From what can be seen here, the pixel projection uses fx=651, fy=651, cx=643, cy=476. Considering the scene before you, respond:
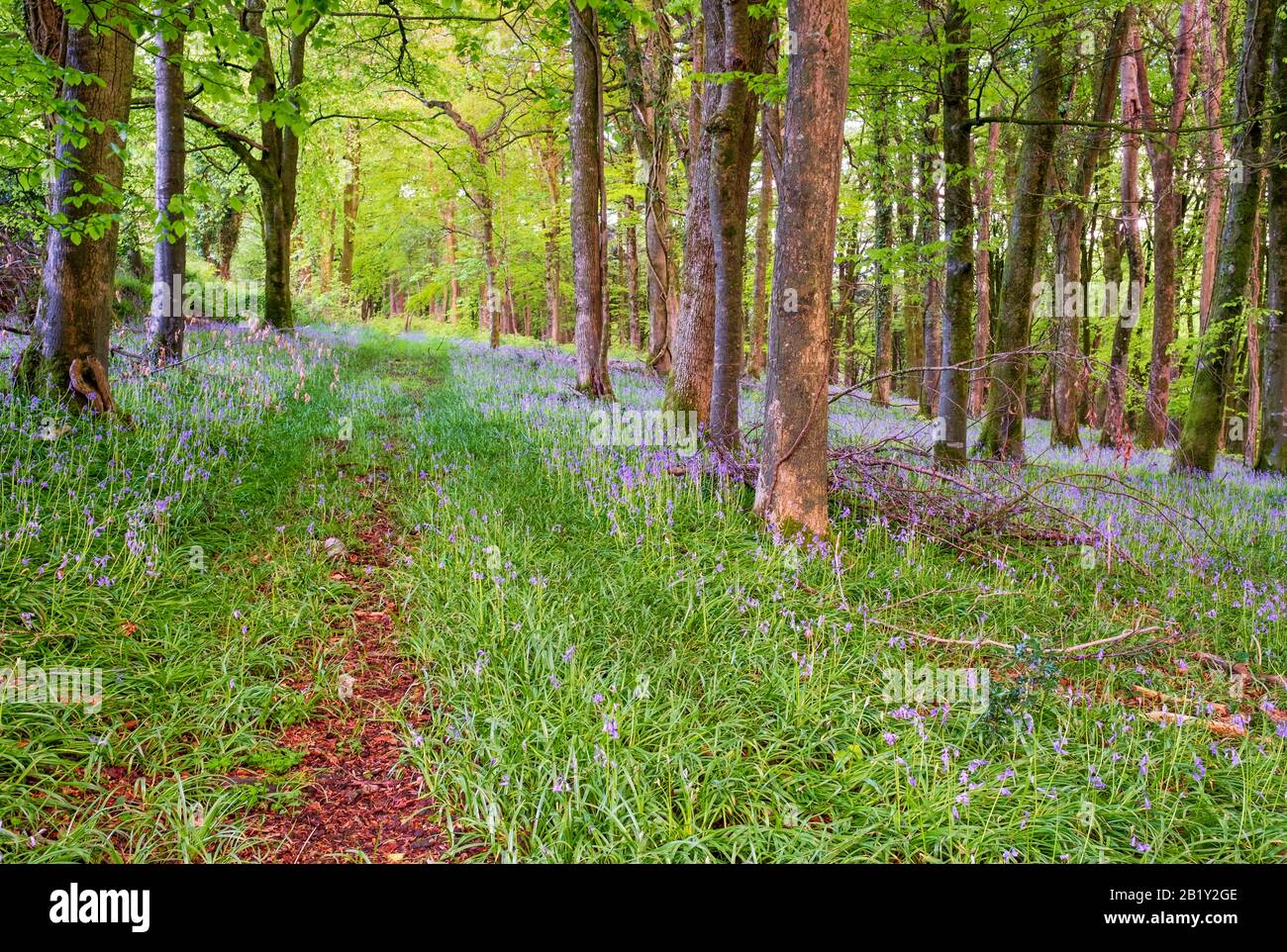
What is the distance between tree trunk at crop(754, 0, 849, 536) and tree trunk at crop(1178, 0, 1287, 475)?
8142 mm

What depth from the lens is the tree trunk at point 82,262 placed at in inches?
223

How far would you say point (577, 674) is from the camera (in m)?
3.19

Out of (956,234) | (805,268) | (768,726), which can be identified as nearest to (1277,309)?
(956,234)

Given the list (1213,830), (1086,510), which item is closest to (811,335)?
(1213,830)

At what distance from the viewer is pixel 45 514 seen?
407 cm

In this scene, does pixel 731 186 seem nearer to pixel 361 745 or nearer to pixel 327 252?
pixel 361 745

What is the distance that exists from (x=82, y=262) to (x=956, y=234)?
31.4 ft

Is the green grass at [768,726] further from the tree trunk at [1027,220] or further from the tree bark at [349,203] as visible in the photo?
the tree bark at [349,203]

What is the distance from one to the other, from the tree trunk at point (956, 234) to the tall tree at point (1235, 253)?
167 inches

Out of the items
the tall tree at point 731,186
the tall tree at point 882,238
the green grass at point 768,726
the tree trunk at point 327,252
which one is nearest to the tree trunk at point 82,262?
the green grass at point 768,726

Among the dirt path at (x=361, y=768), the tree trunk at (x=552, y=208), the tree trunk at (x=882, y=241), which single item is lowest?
the dirt path at (x=361, y=768)

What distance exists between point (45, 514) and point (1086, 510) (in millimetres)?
8796

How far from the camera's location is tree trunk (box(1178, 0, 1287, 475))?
9984 millimetres
